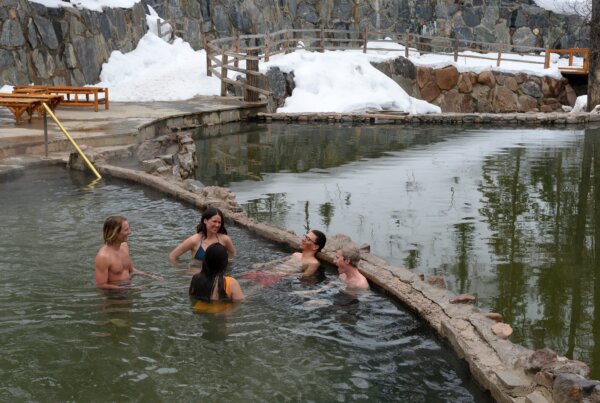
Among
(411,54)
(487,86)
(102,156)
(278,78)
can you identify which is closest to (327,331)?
(102,156)

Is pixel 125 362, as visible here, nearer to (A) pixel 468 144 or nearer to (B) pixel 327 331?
(B) pixel 327 331

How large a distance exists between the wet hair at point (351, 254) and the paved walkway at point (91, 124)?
7.29 meters

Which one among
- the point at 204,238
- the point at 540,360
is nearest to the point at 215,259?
the point at 204,238

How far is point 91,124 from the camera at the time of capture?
15.3m

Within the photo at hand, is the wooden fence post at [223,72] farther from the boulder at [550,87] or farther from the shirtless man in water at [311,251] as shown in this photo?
the shirtless man in water at [311,251]

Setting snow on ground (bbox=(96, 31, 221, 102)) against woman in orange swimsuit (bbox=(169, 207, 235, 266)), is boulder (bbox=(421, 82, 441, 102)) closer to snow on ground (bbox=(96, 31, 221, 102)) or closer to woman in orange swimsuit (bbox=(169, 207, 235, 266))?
snow on ground (bbox=(96, 31, 221, 102))

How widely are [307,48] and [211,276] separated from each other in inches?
848

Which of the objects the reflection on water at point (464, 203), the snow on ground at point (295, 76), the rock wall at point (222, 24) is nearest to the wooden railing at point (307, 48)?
the snow on ground at point (295, 76)

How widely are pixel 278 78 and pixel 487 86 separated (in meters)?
7.09

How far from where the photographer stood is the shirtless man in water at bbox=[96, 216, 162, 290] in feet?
21.0

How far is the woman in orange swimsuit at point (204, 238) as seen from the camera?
7289 mm

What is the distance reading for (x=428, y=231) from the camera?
31.6 ft

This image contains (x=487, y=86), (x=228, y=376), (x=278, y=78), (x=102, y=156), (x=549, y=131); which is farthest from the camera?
(x=487, y=86)

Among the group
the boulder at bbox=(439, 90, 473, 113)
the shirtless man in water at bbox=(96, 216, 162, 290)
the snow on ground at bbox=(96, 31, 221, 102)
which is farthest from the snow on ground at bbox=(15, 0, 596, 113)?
the shirtless man in water at bbox=(96, 216, 162, 290)
